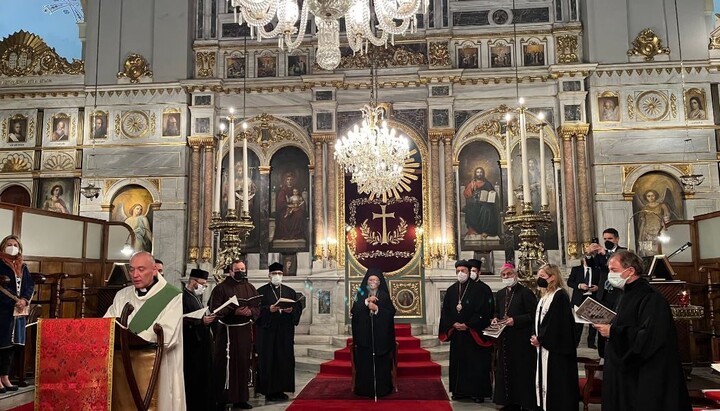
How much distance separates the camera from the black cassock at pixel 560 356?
618 centimetres

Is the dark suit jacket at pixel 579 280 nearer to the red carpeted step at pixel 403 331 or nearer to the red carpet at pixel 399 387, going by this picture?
the red carpet at pixel 399 387

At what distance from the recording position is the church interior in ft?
41.1

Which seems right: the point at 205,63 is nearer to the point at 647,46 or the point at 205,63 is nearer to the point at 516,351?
the point at 647,46

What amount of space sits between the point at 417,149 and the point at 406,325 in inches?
154

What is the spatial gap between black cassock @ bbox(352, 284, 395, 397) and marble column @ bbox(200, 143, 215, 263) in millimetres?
5684

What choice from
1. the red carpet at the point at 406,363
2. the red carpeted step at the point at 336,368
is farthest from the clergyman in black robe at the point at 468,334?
the red carpeted step at the point at 336,368

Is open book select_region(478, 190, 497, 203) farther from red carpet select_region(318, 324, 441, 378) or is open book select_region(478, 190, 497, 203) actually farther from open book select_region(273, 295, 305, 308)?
open book select_region(273, 295, 305, 308)

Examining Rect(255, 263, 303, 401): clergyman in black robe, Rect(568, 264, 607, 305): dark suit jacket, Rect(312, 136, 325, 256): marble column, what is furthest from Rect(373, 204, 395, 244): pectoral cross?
Rect(255, 263, 303, 401): clergyman in black robe

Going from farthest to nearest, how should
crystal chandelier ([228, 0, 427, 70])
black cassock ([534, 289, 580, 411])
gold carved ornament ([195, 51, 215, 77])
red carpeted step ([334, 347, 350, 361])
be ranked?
1. gold carved ornament ([195, 51, 215, 77])
2. red carpeted step ([334, 347, 350, 361])
3. crystal chandelier ([228, 0, 427, 70])
4. black cassock ([534, 289, 580, 411])

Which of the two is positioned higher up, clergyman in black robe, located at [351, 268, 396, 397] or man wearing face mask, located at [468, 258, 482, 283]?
man wearing face mask, located at [468, 258, 482, 283]

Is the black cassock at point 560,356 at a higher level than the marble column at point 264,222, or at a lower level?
lower

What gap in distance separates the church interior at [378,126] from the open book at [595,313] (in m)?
7.12

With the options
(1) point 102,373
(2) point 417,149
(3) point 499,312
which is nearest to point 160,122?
(2) point 417,149

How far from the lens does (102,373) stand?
4027 millimetres
